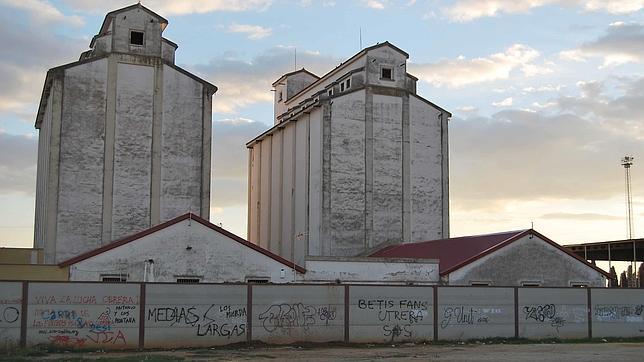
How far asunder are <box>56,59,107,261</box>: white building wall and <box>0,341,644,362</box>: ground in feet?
63.7

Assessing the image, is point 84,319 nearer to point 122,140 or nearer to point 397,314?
point 397,314

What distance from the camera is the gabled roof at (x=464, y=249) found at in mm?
42406

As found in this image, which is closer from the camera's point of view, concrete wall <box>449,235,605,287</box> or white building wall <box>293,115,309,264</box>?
concrete wall <box>449,235,605,287</box>

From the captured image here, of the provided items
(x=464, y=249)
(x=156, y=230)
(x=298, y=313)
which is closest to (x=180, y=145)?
(x=156, y=230)

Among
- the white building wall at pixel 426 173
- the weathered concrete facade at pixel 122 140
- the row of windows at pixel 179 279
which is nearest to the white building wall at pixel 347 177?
the white building wall at pixel 426 173

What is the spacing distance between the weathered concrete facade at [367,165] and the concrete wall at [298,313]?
2054 centimetres

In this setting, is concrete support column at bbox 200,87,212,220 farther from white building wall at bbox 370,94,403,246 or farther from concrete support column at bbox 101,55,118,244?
white building wall at bbox 370,94,403,246

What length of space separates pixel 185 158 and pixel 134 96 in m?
4.88

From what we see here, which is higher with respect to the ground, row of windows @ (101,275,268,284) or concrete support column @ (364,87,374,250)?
concrete support column @ (364,87,374,250)

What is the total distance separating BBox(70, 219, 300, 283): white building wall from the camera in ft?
122

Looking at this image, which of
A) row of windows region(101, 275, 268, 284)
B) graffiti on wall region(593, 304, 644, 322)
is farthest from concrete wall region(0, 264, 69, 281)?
graffiti on wall region(593, 304, 644, 322)

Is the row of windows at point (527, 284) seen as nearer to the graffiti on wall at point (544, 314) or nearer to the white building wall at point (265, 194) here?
the graffiti on wall at point (544, 314)

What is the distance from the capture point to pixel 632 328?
37.8 meters

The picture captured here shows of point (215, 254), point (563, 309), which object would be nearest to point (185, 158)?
point (215, 254)
